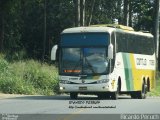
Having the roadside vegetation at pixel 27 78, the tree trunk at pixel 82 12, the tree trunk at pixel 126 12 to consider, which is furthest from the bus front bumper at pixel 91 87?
the tree trunk at pixel 126 12

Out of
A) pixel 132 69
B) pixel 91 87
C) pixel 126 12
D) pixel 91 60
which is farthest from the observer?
pixel 126 12

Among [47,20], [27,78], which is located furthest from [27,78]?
[47,20]

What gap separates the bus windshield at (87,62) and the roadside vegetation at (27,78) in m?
7.58

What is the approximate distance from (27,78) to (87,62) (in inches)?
402

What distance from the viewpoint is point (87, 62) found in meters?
32.8

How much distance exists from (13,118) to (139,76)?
18.7m

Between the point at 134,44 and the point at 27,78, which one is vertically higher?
the point at 134,44

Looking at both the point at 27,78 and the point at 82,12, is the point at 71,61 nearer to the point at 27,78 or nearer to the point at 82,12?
the point at 27,78

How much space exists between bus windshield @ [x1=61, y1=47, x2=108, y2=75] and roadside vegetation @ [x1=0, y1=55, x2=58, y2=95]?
7579 mm

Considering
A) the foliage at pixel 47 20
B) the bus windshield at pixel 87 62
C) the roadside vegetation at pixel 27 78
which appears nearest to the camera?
the bus windshield at pixel 87 62

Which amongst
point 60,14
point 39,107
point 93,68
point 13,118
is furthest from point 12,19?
point 13,118

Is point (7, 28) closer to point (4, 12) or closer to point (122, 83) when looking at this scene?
point (4, 12)

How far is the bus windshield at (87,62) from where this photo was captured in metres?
32.8

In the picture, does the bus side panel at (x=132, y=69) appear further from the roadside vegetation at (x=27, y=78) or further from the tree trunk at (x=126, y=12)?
the tree trunk at (x=126, y=12)
